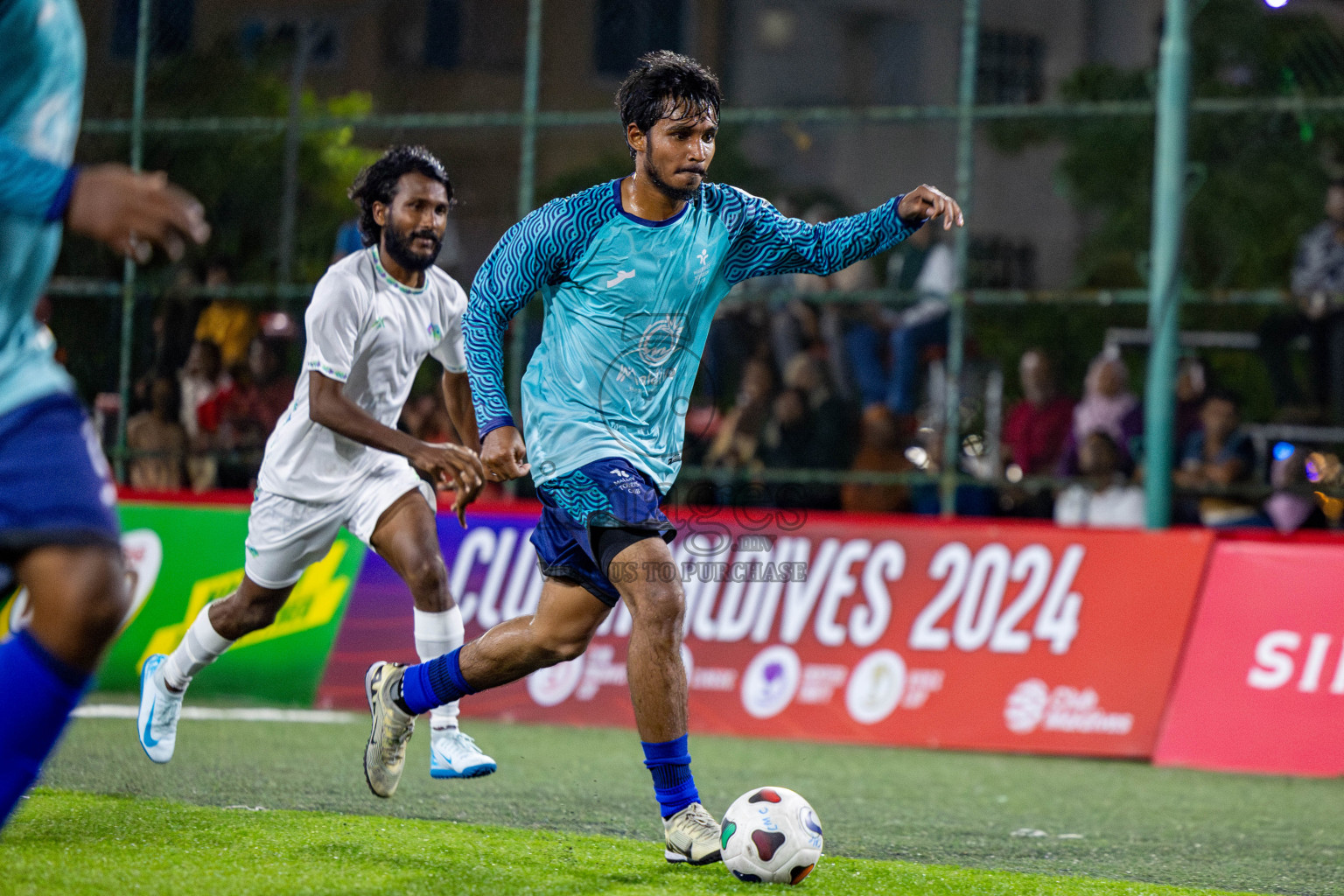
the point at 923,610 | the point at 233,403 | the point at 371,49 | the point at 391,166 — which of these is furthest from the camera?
the point at 371,49

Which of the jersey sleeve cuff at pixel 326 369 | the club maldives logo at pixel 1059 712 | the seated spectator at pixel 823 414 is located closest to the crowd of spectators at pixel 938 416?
the seated spectator at pixel 823 414

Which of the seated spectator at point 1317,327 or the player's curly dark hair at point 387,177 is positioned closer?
the player's curly dark hair at point 387,177

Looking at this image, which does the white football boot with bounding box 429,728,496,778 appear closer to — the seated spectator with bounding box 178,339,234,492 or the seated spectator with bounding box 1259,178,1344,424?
the seated spectator with bounding box 178,339,234,492

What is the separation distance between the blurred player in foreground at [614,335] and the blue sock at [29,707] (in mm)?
1773

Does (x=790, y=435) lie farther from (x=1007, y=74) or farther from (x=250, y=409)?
(x=250, y=409)

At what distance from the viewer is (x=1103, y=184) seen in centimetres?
1191

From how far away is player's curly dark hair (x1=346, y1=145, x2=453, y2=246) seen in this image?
6.46 meters

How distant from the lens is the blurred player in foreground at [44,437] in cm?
333

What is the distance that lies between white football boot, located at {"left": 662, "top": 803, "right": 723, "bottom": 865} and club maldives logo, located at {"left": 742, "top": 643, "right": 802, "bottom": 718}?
14.0ft

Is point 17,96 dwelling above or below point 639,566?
above

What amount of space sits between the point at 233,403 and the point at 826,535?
4628 millimetres

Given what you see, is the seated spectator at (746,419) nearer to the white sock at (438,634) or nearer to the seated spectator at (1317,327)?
the seated spectator at (1317,327)

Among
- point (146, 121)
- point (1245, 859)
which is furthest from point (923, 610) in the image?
point (146, 121)

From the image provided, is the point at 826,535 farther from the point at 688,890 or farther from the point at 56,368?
the point at 56,368
